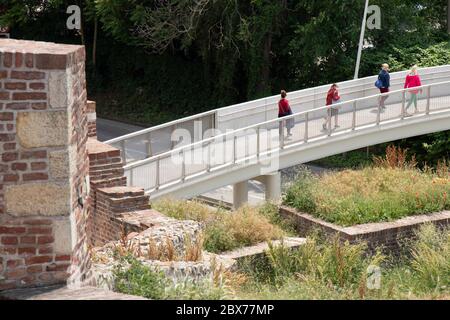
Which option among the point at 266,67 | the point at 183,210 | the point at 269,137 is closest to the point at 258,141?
the point at 269,137

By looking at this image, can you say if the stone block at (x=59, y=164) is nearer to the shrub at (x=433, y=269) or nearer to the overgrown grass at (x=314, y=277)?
the overgrown grass at (x=314, y=277)

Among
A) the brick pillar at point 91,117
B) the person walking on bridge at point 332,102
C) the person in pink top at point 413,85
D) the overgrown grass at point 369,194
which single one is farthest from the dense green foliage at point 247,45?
the brick pillar at point 91,117

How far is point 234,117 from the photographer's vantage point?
21859mm

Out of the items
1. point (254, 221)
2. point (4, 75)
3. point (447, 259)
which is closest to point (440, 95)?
point (254, 221)

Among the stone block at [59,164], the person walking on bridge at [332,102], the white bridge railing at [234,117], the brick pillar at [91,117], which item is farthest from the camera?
the person walking on bridge at [332,102]

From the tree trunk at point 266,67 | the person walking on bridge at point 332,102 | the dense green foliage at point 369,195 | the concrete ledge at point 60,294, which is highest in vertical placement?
the tree trunk at point 266,67

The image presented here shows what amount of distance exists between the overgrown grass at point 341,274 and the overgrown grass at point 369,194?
2219 millimetres

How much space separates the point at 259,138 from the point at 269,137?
1.92ft

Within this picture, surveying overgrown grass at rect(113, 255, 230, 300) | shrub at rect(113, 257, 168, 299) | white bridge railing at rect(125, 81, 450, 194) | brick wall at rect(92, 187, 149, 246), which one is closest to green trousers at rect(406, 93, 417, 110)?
white bridge railing at rect(125, 81, 450, 194)

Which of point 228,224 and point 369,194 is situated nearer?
point 228,224

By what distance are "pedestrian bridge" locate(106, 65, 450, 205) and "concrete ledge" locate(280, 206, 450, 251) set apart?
2679mm

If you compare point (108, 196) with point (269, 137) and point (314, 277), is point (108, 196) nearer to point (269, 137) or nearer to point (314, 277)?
point (314, 277)

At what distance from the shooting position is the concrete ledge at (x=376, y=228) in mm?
15859
